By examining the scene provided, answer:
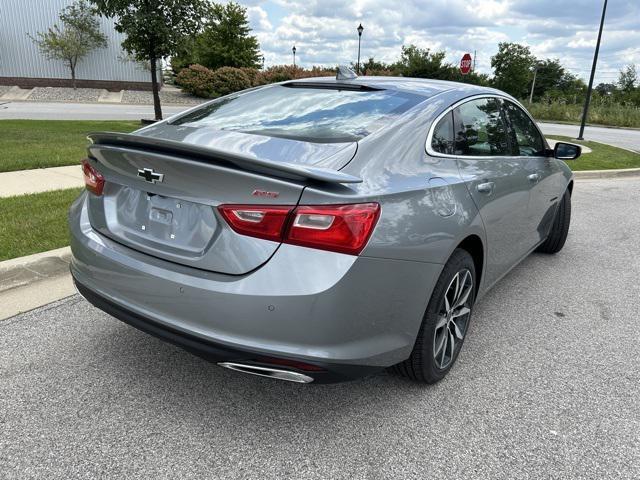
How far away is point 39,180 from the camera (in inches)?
279

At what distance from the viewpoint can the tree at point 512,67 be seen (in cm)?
7450

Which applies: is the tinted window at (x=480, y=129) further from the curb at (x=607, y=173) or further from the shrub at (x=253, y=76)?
the shrub at (x=253, y=76)

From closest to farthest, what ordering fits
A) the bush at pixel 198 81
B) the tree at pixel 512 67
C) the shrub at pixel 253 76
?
the bush at pixel 198 81
the shrub at pixel 253 76
the tree at pixel 512 67

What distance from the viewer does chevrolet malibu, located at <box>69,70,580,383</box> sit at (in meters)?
2.08

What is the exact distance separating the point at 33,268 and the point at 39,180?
355cm

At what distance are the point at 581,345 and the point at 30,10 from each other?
→ 43.7 metres

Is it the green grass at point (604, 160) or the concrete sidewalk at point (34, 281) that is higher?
the concrete sidewalk at point (34, 281)

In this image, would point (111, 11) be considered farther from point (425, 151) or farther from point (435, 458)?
point (435, 458)

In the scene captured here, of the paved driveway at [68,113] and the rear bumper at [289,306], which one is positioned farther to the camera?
the paved driveway at [68,113]

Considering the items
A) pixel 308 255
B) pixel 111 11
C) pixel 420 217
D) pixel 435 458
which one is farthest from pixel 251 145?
pixel 111 11

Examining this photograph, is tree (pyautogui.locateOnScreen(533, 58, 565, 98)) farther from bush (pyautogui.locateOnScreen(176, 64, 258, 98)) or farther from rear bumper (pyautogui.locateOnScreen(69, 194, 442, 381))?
rear bumper (pyautogui.locateOnScreen(69, 194, 442, 381))

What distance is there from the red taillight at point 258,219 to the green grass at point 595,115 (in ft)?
119

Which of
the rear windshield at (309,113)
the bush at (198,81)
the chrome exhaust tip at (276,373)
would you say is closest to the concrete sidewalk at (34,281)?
the rear windshield at (309,113)

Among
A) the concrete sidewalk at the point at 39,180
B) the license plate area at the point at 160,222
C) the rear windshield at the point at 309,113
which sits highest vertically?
the rear windshield at the point at 309,113
